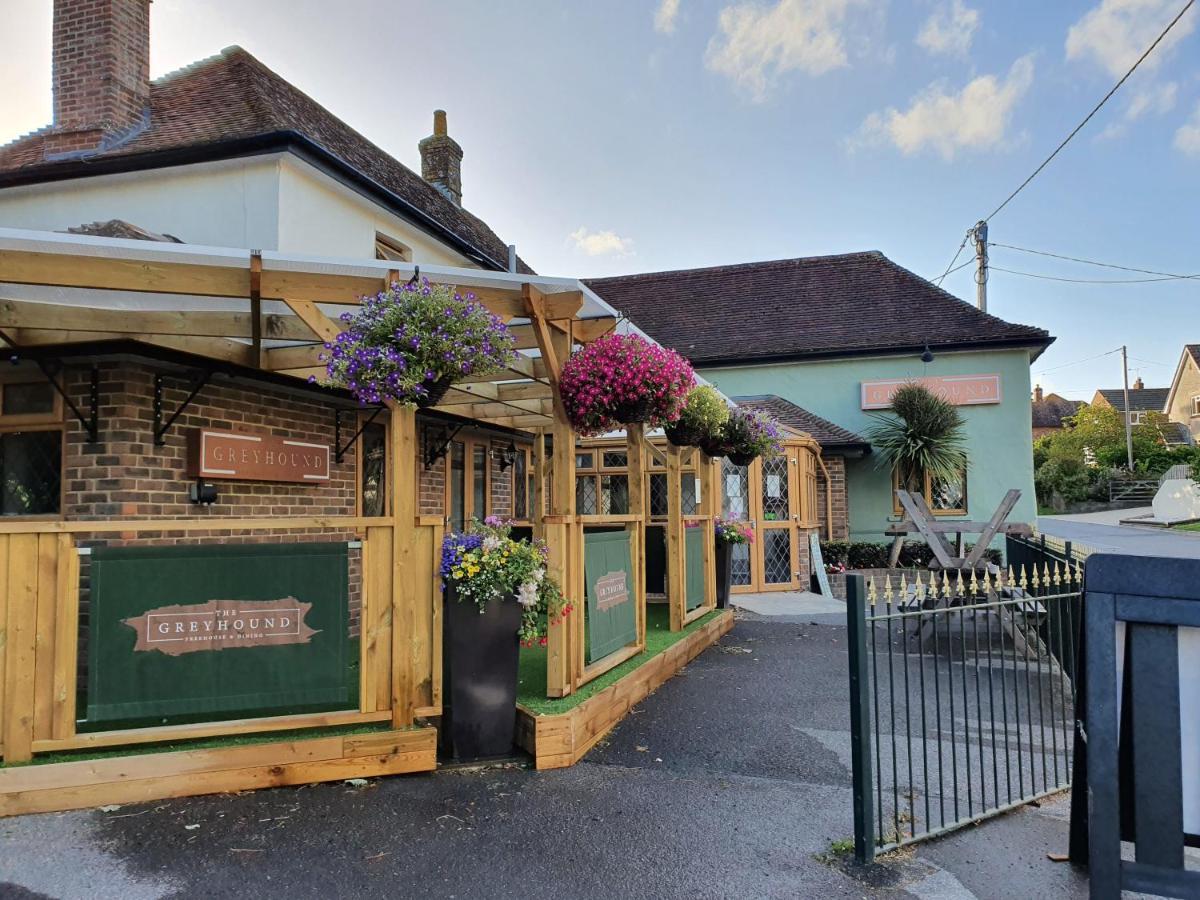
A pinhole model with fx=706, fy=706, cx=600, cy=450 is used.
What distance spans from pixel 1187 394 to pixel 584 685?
2593 inches

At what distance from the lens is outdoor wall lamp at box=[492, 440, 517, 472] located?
10.4 metres

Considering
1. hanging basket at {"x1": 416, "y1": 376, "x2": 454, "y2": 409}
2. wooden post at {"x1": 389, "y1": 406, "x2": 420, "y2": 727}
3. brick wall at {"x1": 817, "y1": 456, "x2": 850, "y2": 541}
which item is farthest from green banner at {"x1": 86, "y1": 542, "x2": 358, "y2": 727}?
brick wall at {"x1": 817, "y1": 456, "x2": 850, "y2": 541}

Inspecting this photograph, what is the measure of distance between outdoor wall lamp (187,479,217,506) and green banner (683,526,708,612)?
4.64 metres

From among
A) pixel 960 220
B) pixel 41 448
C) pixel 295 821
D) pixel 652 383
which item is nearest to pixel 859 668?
pixel 652 383

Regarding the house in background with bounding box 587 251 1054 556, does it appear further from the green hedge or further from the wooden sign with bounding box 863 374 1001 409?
the green hedge

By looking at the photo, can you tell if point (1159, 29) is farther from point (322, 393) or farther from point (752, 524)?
point (322, 393)

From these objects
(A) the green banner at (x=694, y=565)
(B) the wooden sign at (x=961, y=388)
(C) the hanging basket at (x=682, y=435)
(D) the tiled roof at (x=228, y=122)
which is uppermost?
(D) the tiled roof at (x=228, y=122)

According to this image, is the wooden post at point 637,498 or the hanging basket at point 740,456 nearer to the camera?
the wooden post at point 637,498

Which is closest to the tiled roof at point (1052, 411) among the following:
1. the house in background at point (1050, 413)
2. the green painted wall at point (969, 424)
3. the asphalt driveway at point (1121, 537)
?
the house in background at point (1050, 413)

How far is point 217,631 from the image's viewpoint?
396cm

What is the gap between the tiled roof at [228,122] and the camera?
6938 mm

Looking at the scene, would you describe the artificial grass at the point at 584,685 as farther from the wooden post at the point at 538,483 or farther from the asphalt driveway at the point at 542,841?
the wooden post at the point at 538,483

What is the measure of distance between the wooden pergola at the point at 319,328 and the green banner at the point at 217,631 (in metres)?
0.18

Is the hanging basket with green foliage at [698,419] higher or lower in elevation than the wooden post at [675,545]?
higher
